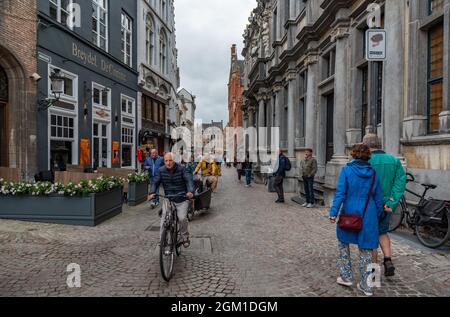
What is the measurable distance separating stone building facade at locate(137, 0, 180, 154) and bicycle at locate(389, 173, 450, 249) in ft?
53.5

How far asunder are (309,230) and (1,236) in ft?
19.7

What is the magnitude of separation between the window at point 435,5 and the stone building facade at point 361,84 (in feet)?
0.06

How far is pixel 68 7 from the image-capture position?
12.8 meters

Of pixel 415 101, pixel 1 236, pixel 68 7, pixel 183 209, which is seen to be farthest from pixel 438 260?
pixel 68 7

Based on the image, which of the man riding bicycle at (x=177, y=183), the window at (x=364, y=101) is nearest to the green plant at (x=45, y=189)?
the man riding bicycle at (x=177, y=183)

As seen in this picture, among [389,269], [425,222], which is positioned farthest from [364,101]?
[389,269]

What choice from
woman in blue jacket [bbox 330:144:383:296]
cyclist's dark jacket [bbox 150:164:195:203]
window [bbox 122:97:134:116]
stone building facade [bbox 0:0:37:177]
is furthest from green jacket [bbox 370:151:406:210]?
window [bbox 122:97:134:116]

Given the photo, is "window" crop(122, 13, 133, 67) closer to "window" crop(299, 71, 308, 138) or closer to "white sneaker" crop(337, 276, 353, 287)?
"window" crop(299, 71, 308, 138)

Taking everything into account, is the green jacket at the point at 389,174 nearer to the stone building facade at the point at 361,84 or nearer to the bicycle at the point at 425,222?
the stone building facade at the point at 361,84

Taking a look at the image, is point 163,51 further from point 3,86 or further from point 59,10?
point 3,86

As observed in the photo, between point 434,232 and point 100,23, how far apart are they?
1545cm

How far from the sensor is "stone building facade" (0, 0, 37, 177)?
32.3 feet

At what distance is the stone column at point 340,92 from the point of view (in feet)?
32.9

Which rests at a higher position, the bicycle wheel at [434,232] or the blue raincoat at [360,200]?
the blue raincoat at [360,200]
